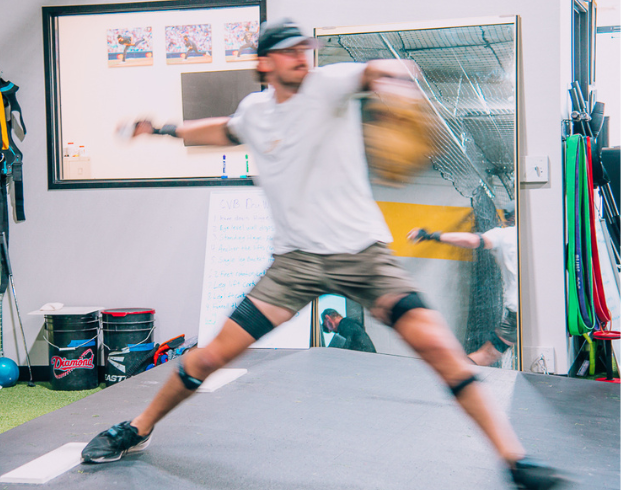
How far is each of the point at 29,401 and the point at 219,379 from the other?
1208 millimetres

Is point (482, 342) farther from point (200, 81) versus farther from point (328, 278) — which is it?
point (200, 81)

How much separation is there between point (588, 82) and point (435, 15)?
4.99 ft

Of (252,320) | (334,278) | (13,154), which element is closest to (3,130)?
(13,154)

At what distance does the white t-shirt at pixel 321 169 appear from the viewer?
162cm

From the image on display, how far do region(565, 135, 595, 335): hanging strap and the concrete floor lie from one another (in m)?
0.51

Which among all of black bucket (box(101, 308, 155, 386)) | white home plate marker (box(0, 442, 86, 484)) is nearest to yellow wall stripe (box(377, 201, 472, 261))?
black bucket (box(101, 308, 155, 386))

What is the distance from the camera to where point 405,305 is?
5.00 feet

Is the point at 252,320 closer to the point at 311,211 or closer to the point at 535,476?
the point at 311,211

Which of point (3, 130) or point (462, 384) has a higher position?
point (3, 130)

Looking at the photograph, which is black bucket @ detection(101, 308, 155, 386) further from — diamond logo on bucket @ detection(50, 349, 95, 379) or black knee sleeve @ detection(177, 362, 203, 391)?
black knee sleeve @ detection(177, 362, 203, 391)

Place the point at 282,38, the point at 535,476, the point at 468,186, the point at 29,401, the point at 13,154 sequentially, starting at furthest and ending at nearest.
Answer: the point at 13,154, the point at 468,186, the point at 29,401, the point at 282,38, the point at 535,476

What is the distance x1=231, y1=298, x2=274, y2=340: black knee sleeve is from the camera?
1691mm

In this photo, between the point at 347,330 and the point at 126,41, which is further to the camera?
the point at 126,41

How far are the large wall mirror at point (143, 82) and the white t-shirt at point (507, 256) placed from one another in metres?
1.58
